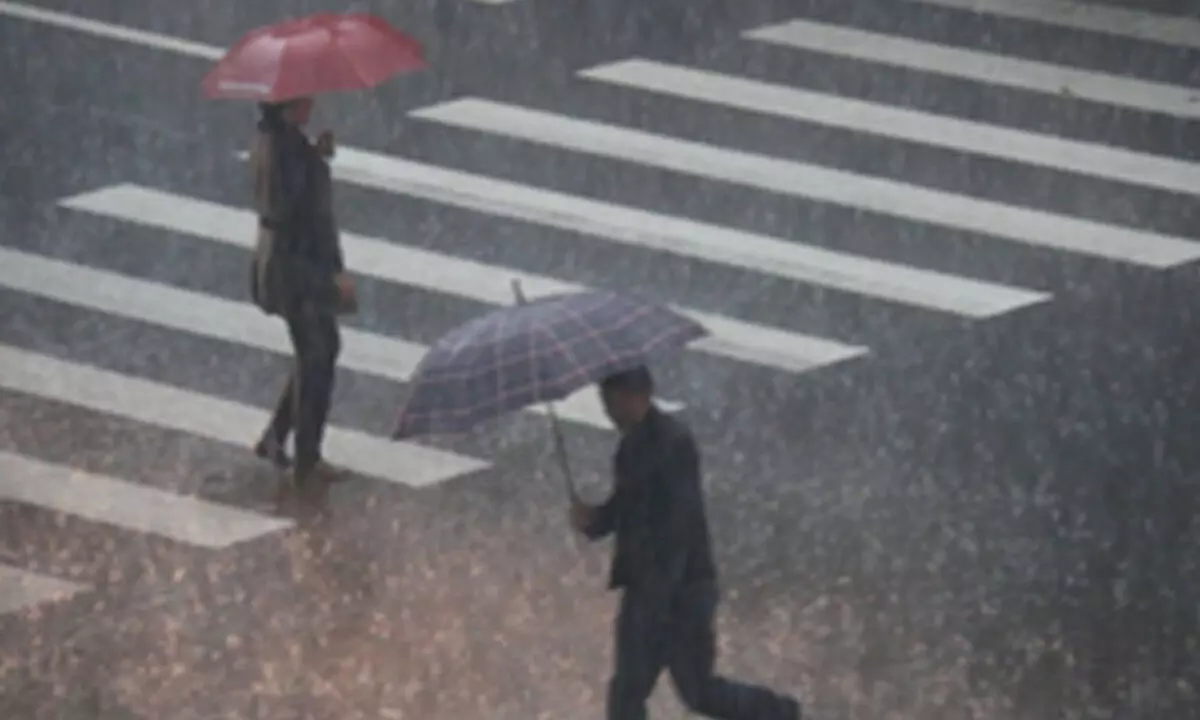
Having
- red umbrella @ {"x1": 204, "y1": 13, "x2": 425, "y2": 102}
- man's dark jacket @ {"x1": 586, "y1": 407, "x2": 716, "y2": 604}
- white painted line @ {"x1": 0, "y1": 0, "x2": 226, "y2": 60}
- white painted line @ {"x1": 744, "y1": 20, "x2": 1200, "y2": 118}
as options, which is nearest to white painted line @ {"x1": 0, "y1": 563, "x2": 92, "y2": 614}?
red umbrella @ {"x1": 204, "y1": 13, "x2": 425, "y2": 102}

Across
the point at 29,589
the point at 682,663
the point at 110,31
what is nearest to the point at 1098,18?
the point at 110,31

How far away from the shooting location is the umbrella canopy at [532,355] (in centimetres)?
931

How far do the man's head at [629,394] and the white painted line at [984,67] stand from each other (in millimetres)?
10040

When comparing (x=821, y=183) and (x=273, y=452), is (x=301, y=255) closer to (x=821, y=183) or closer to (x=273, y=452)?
(x=273, y=452)

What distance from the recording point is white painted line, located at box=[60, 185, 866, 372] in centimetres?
1489

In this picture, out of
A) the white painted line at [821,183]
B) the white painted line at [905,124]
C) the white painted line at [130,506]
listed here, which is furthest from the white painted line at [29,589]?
the white painted line at [905,124]

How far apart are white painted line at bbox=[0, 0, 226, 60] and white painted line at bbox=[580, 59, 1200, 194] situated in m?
2.57

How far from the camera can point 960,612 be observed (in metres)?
12.0

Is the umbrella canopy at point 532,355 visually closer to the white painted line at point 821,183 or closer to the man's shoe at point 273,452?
the man's shoe at point 273,452

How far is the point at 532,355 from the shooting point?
941cm

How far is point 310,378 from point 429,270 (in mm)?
3186

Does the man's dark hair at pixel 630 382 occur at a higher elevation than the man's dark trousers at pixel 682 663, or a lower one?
higher

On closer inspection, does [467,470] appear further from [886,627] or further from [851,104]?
[851,104]

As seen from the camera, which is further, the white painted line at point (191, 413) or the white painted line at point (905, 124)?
the white painted line at point (905, 124)
